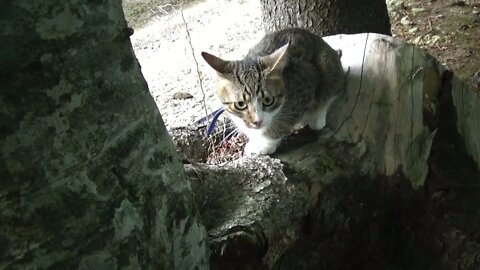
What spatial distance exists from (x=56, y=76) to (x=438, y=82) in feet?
4.68

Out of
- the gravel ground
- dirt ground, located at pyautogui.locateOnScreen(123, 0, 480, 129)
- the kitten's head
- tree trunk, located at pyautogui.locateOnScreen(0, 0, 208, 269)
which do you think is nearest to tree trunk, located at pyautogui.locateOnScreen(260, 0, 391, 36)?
dirt ground, located at pyautogui.locateOnScreen(123, 0, 480, 129)

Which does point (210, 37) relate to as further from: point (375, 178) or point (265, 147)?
point (375, 178)

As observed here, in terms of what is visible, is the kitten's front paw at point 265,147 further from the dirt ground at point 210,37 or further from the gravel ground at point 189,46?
the gravel ground at point 189,46

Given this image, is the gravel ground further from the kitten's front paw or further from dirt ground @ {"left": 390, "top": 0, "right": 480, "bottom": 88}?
the kitten's front paw

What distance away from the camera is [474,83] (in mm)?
3090

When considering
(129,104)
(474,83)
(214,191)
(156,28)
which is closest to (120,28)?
(129,104)

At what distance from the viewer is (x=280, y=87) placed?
2053 mm

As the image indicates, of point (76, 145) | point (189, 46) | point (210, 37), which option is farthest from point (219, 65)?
point (210, 37)

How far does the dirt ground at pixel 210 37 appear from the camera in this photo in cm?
332

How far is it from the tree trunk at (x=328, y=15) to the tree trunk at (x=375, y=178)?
0.68 meters

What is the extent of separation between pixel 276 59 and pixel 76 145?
1188mm

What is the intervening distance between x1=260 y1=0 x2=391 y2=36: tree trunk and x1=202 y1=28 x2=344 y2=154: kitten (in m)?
0.63

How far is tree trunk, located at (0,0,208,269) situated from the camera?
0.80 m

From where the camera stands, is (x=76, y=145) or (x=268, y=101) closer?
(x=76, y=145)
